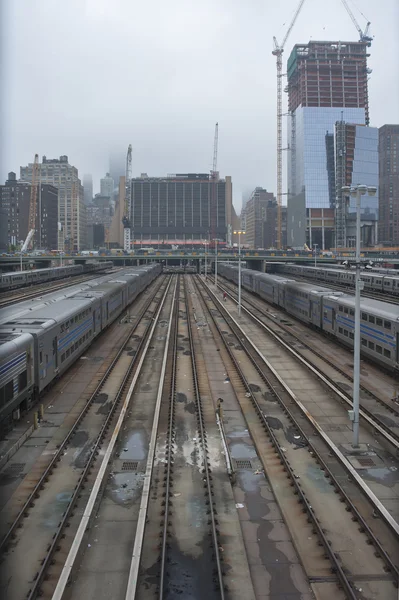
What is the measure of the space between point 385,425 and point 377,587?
357 inches

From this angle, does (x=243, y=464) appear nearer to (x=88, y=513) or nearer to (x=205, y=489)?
(x=205, y=489)

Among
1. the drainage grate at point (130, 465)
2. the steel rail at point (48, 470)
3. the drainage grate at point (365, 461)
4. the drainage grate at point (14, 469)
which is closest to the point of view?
the steel rail at point (48, 470)

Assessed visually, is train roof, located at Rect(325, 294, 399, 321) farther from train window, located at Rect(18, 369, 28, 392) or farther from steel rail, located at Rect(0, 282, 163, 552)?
train window, located at Rect(18, 369, 28, 392)

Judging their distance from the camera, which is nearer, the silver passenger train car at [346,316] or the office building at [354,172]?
the silver passenger train car at [346,316]

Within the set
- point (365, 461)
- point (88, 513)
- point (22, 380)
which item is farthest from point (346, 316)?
point (88, 513)

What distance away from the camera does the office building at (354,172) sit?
174375 millimetres

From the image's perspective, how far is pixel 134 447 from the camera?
613 inches

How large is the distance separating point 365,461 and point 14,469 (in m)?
11.1

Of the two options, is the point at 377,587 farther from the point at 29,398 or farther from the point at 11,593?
the point at 29,398

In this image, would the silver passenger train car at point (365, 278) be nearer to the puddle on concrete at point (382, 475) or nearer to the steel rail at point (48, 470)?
the steel rail at point (48, 470)

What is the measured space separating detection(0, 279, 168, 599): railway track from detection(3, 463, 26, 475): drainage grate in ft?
2.31

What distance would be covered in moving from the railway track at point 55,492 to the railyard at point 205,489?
48 mm

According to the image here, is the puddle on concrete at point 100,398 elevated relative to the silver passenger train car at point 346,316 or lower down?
lower down

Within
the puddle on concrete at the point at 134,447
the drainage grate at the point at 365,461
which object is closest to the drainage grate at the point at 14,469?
the puddle on concrete at the point at 134,447
